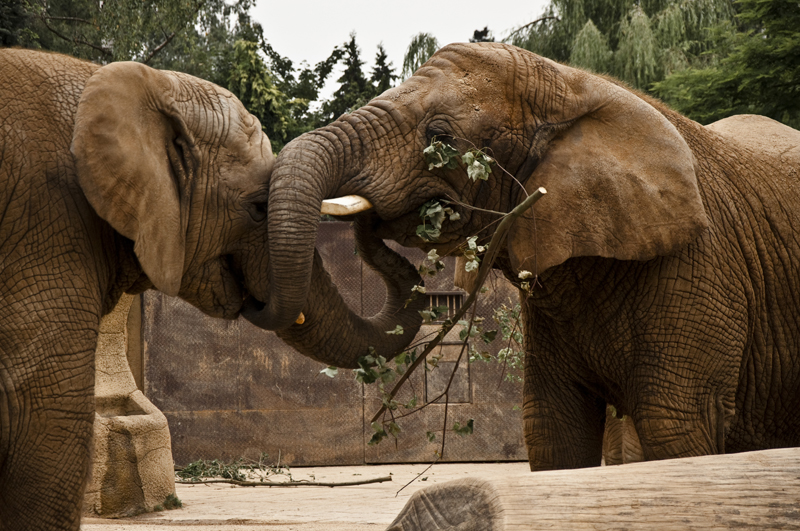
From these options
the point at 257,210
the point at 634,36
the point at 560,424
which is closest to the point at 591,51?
the point at 634,36

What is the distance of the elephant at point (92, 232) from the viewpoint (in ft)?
12.0

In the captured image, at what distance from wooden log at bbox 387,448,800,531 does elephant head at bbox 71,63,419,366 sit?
6.34 ft

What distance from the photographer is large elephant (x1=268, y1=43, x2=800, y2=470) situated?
421cm

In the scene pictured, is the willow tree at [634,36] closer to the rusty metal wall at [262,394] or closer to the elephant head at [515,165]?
the rusty metal wall at [262,394]

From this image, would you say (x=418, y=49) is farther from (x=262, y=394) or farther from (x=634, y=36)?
(x=262, y=394)

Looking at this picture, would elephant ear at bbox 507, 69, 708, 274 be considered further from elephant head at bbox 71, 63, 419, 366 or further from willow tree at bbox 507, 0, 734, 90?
willow tree at bbox 507, 0, 734, 90

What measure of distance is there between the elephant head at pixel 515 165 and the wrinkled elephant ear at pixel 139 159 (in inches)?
17.8

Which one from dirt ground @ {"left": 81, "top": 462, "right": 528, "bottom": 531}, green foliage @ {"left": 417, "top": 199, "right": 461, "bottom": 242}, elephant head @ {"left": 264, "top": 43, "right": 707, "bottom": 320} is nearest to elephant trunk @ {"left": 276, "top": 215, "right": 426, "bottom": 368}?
elephant head @ {"left": 264, "top": 43, "right": 707, "bottom": 320}

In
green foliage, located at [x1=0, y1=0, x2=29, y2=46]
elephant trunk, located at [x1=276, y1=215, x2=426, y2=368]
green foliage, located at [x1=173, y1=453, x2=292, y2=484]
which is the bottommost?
green foliage, located at [x1=173, y1=453, x2=292, y2=484]

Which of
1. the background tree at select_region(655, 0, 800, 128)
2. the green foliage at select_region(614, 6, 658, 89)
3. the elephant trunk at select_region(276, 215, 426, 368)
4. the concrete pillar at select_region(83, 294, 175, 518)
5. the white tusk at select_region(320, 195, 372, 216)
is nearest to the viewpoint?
the white tusk at select_region(320, 195, 372, 216)

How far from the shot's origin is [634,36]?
56.5 feet

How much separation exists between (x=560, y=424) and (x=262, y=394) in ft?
23.9

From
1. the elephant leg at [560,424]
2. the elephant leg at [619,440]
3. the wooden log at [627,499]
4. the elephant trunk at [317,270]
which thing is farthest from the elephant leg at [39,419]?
the elephant leg at [619,440]

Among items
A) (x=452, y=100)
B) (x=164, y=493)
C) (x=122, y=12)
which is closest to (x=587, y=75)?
(x=452, y=100)
